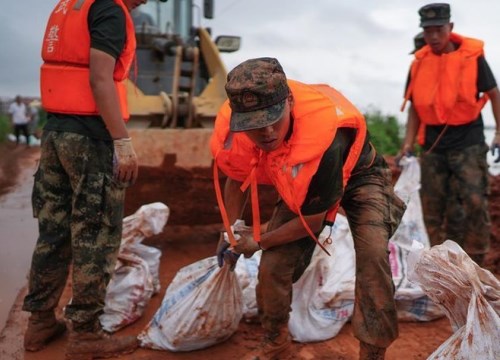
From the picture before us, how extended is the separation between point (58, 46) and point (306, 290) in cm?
186

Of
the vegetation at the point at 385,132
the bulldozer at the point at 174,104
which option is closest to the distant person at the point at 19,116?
the vegetation at the point at 385,132

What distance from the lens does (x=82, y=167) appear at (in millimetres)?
2818

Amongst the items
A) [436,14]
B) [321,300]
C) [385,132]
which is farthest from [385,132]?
[321,300]

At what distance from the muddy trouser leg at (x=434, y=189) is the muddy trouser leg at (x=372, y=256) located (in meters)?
1.52

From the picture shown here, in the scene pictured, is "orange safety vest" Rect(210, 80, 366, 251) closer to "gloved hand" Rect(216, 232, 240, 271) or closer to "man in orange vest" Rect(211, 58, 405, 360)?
"man in orange vest" Rect(211, 58, 405, 360)

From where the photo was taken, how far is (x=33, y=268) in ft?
9.78

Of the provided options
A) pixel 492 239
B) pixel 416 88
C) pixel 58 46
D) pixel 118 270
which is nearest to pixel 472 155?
pixel 416 88

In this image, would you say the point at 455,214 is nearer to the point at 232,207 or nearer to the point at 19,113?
the point at 232,207

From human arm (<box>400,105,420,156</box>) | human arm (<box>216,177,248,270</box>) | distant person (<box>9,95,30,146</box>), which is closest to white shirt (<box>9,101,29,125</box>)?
distant person (<box>9,95,30,146</box>)

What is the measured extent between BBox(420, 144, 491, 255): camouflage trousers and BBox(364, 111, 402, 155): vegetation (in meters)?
7.64

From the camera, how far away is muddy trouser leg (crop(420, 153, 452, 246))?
404 centimetres

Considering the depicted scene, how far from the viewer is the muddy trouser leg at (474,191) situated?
12.6 feet

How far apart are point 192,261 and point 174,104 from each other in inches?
52.9

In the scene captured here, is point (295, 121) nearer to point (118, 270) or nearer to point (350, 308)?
point (350, 308)
